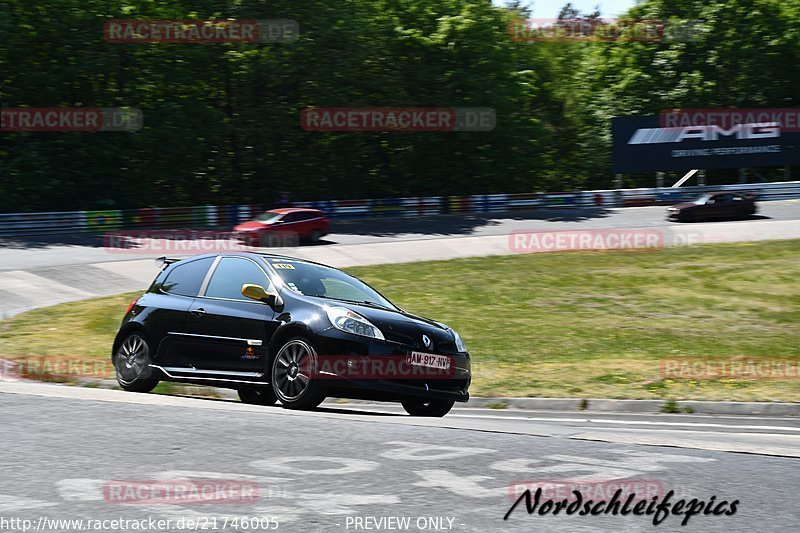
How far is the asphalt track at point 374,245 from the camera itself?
23828 millimetres

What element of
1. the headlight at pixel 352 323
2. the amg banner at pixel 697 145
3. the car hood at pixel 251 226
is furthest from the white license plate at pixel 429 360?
the amg banner at pixel 697 145

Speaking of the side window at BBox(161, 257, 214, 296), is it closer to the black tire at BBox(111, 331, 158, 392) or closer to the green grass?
the black tire at BBox(111, 331, 158, 392)

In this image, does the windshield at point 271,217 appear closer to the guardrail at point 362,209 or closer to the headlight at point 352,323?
the guardrail at point 362,209

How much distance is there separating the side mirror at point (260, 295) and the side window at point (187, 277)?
107 centimetres

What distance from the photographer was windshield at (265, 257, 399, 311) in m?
9.98

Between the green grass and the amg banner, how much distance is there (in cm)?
1669

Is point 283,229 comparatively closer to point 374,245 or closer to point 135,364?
point 374,245

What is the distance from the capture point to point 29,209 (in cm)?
3956

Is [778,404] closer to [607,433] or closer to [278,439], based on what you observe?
[607,433]

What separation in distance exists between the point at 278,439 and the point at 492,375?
A: 665 centimetres

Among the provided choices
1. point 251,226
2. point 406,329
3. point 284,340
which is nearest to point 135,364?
point 284,340

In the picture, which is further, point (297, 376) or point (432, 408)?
point (432, 408)

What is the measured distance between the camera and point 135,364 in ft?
35.1

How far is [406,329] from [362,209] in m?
34.4
